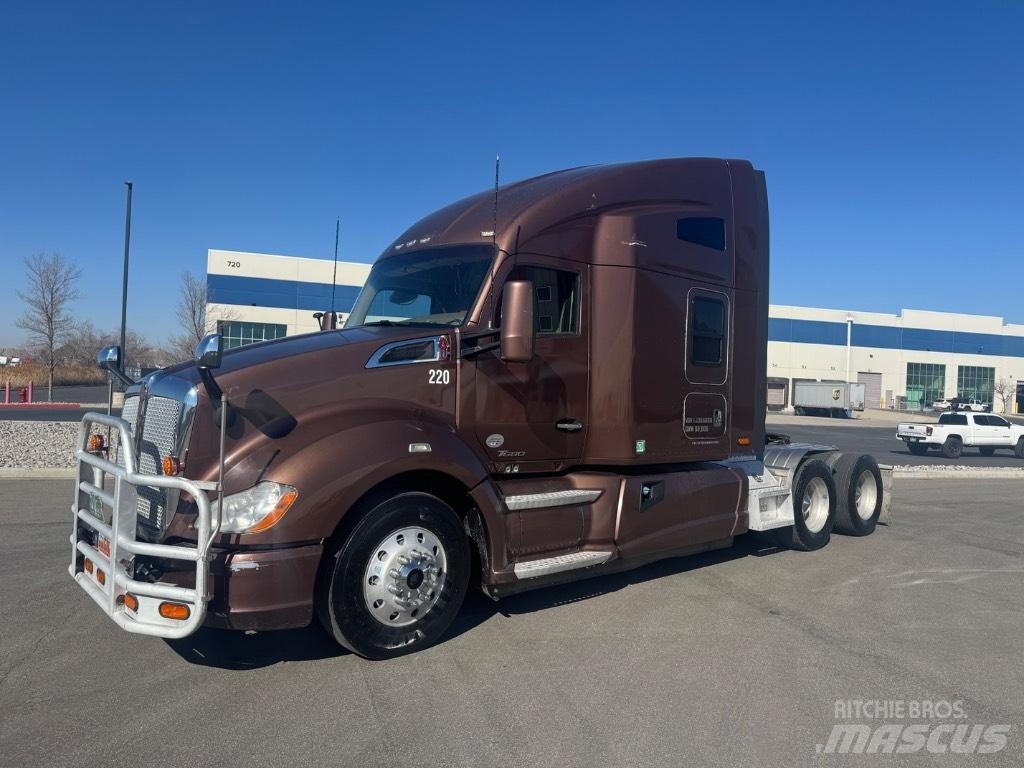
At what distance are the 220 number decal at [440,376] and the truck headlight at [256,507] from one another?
124 cm

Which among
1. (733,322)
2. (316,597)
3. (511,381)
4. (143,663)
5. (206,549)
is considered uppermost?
(733,322)

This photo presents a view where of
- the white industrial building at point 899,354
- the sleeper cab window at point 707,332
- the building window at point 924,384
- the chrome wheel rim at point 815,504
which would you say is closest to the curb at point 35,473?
the sleeper cab window at point 707,332

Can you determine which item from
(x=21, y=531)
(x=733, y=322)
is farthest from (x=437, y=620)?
(x=21, y=531)

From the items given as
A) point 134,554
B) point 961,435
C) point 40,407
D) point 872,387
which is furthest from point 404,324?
point 872,387

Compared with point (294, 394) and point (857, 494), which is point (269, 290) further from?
point (294, 394)

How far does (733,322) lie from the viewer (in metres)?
7.00

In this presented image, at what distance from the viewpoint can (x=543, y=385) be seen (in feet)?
18.1

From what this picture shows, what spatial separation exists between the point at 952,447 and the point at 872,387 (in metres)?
55.8

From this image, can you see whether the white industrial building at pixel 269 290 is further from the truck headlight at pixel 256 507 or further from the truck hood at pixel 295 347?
the truck headlight at pixel 256 507

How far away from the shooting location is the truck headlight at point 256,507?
160 inches

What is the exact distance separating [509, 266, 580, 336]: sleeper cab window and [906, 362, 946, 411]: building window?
81881 mm

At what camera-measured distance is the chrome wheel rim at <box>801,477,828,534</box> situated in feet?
27.0

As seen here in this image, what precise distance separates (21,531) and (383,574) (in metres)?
5.55

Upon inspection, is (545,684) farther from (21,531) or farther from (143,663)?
(21,531)
